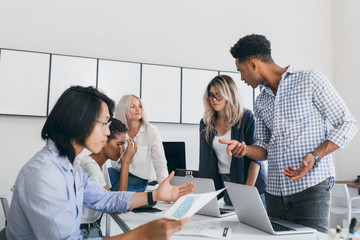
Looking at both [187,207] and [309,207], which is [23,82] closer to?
[187,207]

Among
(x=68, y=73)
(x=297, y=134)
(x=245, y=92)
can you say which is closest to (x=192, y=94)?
(x=245, y=92)

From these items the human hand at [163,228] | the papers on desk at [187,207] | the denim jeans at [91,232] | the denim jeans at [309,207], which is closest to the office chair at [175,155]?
the denim jeans at [91,232]

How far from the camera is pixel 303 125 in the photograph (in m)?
1.50

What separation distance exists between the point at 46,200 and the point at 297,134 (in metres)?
1.12

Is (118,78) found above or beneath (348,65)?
beneath

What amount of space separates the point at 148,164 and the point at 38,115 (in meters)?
1.42

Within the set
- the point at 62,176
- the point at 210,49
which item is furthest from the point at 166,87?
the point at 62,176

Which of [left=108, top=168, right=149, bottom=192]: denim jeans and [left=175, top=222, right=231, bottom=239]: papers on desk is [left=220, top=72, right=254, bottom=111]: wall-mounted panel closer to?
[left=108, top=168, right=149, bottom=192]: denim jeans

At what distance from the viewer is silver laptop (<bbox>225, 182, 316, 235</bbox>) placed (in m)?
1.22

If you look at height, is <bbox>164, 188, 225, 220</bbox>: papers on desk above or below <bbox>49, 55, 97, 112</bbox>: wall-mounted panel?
below

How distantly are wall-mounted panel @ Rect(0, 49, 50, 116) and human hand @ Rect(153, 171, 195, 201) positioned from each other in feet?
7.08

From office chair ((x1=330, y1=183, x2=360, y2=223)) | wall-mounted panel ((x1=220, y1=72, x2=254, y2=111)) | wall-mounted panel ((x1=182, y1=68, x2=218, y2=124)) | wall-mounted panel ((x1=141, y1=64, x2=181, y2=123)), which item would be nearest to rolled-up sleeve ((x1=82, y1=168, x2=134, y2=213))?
office chair ((x1=330, y1=183, x2=360, y2=223))

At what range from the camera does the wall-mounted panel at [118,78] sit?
3410mm

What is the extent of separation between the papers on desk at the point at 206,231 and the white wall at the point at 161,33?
2.31 metres
